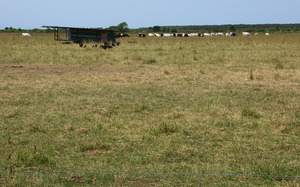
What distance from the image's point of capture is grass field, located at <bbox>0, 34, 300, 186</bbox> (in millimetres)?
4371

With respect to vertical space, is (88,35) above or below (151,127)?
above

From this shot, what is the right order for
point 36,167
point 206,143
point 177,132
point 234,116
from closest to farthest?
point 36,167 < point 206,143 < point 177,132 < point 234,116

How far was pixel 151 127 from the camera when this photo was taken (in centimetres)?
599

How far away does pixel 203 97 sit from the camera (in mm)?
8719

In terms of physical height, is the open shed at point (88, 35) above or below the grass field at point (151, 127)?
above

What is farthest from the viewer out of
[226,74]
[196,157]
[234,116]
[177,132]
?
[226,74]

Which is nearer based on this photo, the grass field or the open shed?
the grass field

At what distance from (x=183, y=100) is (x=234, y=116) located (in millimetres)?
1909

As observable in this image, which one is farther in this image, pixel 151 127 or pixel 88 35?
pixel 88 35

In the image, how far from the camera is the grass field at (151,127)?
437cm

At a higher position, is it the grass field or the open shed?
the open shed

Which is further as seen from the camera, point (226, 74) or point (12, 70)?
point (12, 70)

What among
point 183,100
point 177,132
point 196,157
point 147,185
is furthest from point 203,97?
point 147,185

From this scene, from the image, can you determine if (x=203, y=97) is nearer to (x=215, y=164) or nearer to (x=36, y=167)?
(x=215, y=164)
